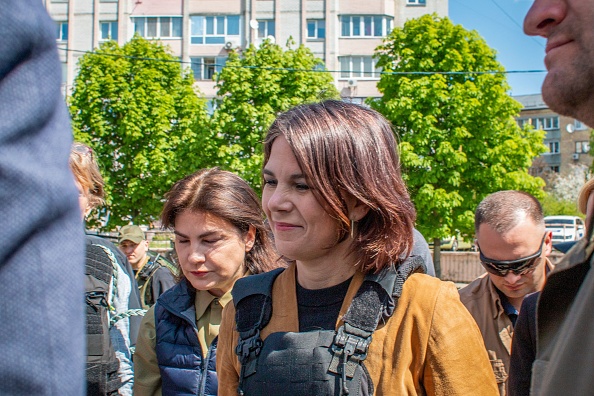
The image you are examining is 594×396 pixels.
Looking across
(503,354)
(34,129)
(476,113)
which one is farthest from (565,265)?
(476,113)

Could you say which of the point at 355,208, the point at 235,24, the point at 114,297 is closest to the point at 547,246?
the point at 355,208

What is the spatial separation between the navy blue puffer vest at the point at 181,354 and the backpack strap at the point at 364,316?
3.23 feet

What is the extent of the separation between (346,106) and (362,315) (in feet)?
2.44

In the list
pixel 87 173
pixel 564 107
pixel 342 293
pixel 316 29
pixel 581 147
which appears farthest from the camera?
pixel 581 147

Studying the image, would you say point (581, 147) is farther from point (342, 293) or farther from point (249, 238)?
point (342, 293)

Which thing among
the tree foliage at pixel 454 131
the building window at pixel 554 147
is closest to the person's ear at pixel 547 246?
the tree foliage at pixel 454 131

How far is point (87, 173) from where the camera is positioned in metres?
3.29

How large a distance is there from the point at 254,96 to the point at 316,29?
55.0 ft

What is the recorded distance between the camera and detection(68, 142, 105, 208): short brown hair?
10.6 feet

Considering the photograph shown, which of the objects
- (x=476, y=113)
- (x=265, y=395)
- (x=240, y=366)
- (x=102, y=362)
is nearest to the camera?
(x=265, y=395)

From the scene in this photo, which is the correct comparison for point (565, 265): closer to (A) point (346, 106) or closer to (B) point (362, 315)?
(B) point (362, 315)

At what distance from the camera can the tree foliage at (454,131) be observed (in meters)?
22.4

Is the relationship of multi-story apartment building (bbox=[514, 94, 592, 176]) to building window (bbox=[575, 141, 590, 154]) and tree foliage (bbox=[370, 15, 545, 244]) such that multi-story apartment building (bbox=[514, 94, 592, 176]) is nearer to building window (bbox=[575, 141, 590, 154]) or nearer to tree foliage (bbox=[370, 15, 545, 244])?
building window (bbox=[575, 141, 590, 154])

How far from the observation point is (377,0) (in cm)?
3953
